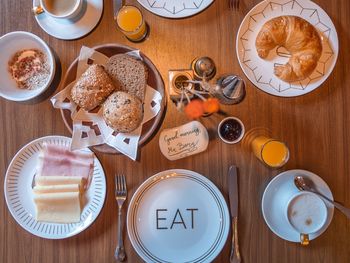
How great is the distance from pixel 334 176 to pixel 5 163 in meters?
1.01

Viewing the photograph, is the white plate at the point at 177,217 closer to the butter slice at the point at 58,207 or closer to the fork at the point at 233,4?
the butter slice at the point at 58,207

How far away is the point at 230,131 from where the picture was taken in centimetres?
109

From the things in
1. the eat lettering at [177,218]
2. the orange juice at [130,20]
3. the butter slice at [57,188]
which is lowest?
the eat lettering at [177,218]

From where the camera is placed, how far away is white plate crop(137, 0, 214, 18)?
1101 mm

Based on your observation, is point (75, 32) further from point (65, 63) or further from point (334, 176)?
point (334, 176)

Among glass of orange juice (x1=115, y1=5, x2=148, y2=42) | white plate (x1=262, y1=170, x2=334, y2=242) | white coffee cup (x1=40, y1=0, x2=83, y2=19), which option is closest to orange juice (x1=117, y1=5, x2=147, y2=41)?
glass of orange juice (x1=115, y1=5, x2=148, y2=42)

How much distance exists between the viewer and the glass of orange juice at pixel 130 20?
107cm

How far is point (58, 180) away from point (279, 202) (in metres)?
0.66

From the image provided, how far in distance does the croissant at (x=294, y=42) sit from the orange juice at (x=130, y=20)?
0.35m

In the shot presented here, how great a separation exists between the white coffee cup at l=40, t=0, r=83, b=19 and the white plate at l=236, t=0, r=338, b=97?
49 cm

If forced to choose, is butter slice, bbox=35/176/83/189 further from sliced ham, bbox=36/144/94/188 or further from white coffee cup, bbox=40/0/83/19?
white coffee cup, bbox=40/0/83/19

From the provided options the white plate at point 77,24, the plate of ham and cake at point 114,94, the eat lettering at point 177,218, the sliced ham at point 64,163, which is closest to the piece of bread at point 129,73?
the plate of ham and cake at point 114,94

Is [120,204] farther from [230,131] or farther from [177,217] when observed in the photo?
[230,131]

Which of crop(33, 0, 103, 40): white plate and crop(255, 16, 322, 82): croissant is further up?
crop(33, 0, 103, 40): white plate
